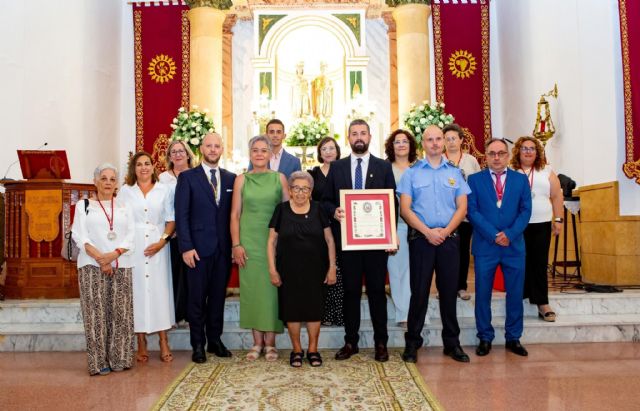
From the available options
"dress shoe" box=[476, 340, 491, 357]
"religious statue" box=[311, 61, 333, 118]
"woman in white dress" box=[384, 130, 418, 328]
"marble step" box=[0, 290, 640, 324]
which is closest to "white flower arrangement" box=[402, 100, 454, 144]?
"religious statue" box=[311, 61, 333, 118]

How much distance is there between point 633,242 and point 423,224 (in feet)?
10.7

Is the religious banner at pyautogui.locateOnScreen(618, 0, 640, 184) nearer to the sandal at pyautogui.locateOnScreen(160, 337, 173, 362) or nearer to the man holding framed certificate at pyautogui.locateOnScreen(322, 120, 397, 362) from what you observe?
the man holding framed certificate at pyautogui.locateOnScreen(322, 120, 397, 362)

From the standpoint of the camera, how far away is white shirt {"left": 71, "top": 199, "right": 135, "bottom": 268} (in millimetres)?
3949

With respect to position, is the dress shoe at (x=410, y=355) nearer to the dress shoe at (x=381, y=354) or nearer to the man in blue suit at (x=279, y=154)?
the dress shoe at (x=381, y=354)

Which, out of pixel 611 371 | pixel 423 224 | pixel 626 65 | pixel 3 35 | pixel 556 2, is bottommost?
pixel 611 371

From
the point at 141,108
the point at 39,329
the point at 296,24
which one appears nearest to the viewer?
the point at 39,329

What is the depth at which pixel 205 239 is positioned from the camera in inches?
163

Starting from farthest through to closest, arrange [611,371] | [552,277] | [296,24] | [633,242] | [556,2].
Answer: [296,24] → [556,2] → [552,277] → [633,242] → [611,371]

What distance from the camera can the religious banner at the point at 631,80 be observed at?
5.88m

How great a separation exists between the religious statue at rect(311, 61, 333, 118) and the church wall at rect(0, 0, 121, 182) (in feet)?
11.9

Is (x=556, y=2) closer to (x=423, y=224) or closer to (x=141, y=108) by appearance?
(x=423, y=224)

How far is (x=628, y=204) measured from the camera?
6.06m

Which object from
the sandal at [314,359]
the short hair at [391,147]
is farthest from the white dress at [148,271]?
the short hair at [391,147]

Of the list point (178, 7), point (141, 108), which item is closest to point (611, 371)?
point (141, 108)
